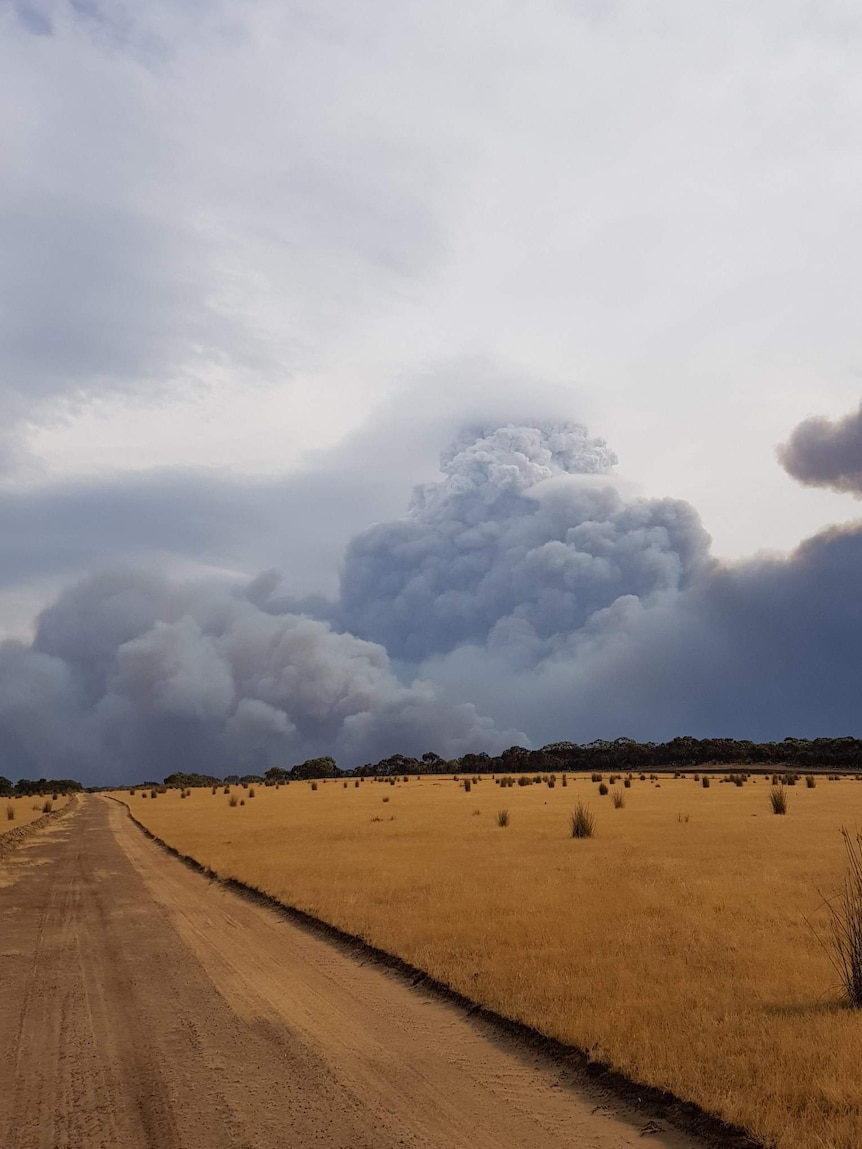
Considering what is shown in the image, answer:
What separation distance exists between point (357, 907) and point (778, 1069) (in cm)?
912

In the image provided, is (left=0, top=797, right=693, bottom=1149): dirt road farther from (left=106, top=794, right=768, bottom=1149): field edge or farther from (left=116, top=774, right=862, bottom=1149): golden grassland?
(left=116, top=774, right=862, bottom=1149): golden grassland

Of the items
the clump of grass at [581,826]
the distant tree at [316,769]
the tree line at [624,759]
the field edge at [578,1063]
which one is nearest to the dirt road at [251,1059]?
the field edge at [578,1063]

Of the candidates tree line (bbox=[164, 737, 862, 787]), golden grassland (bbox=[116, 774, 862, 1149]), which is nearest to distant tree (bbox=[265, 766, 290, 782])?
tree line (bbox=[164, 737, 862, 787])

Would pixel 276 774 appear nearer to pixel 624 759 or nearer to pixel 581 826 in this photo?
pixel 624 759

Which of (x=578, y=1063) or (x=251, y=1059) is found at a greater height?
(x=251, y=1059)

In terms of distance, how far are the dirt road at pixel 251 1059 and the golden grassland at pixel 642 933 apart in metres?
0.85

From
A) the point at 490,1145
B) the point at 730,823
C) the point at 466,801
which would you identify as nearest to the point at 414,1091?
the point at 490,1145

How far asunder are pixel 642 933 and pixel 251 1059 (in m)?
6.85

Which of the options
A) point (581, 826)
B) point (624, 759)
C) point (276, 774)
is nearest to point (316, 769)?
point (276, 774)

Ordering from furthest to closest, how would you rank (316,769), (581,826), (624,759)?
(316,769)
(624,759)
(581,826)

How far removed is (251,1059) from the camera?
774 centimetres

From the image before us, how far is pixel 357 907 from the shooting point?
14.9m

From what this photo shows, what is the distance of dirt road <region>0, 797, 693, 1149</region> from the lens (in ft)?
20.5

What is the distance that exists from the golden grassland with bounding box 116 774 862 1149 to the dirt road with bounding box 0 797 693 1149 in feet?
2.80
